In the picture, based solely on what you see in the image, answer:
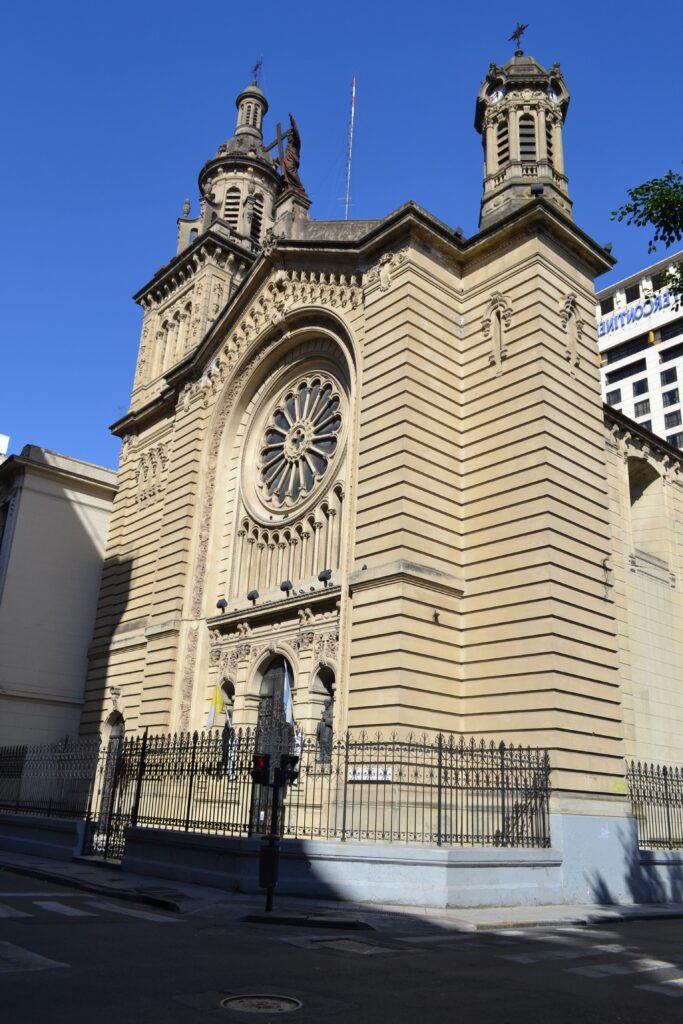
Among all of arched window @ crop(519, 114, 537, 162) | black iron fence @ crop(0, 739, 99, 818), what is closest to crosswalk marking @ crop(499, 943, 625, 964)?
black iron fence @ crop(0, 739, 99, 818)

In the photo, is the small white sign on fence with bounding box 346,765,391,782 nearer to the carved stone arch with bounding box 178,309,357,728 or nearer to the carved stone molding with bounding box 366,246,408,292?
the carved stone arch with bounding box 178,309,357,728

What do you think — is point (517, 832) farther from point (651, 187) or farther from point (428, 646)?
point (651, 187)

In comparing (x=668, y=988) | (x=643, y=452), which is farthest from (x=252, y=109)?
(x=668, y=988)

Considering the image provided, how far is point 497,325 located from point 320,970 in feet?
59.0

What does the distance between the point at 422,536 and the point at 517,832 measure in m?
7.04

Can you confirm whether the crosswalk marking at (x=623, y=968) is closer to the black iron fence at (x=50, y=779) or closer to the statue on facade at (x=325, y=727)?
the statue on facade at (x=325, y=727)

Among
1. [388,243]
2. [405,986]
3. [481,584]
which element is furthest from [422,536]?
[405,986]

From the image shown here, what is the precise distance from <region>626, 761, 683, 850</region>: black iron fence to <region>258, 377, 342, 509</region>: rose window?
11994mm

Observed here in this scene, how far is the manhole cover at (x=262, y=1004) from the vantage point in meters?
7.09

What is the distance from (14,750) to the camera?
90.8 feet

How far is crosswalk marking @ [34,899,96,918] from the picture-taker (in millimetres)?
12695

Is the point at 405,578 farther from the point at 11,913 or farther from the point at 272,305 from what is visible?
the point at 272,305

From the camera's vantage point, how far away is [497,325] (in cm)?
2345

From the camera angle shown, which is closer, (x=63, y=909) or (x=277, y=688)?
(x=63, y=909)
